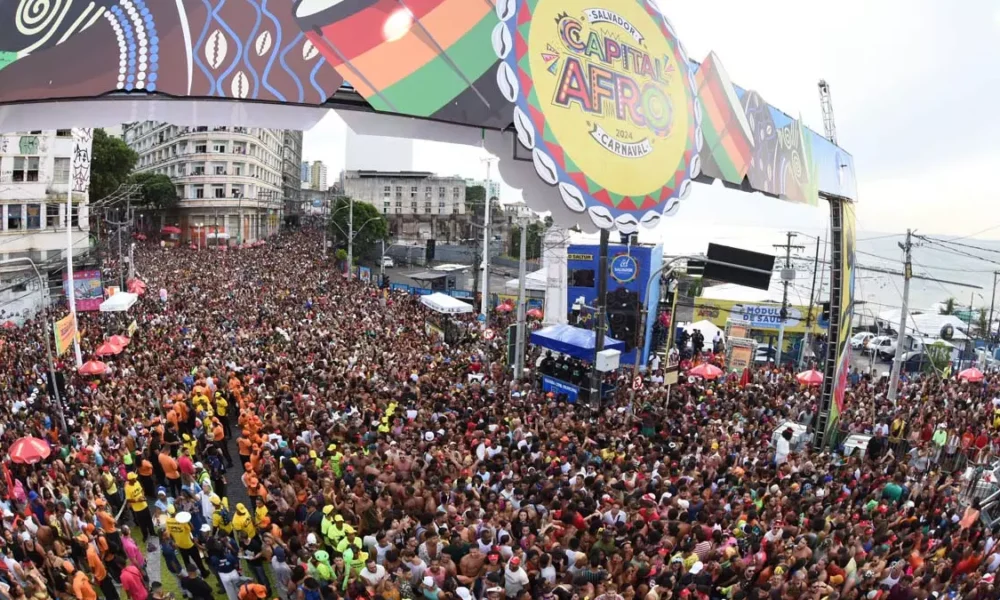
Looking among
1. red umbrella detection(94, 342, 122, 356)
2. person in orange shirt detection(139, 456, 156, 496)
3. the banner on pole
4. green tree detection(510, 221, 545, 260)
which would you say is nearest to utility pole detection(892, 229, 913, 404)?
person in orange shirt detection(139, 456, 156, 496)

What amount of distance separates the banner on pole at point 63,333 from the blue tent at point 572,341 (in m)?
12.1

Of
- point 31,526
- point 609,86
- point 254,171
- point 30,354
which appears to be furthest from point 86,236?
point 609,86

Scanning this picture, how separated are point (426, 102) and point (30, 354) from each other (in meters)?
18.8

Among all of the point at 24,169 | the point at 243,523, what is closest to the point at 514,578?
the point at 243,523

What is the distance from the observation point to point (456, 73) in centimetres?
907

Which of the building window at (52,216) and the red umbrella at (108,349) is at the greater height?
the building window at (52,216)

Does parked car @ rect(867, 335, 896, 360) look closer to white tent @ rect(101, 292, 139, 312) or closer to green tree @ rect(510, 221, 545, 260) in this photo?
white tent @ rect(101, 292, 139, 312)

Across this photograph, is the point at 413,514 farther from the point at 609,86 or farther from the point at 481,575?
the point at 609,86

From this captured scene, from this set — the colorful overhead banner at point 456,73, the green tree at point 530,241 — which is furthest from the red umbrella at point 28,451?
the green tree at point 530,241

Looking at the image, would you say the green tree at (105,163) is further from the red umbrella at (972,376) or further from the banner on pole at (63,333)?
the red umbrella at (972,376)

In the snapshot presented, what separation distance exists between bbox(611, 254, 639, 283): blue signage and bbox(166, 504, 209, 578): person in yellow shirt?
798 inches

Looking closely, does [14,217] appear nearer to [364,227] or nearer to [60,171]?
[60,171]

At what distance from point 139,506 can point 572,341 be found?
35.4 ft

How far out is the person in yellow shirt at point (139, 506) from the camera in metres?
10.6
